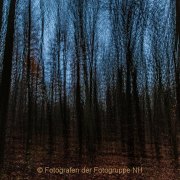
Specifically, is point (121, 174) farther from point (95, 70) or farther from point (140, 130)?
point (95, 70)

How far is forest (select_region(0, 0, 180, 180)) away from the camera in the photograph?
15.7ft

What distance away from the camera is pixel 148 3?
5246 millimetres

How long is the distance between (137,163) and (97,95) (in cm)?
109

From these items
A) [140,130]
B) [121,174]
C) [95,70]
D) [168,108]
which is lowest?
[121,174]

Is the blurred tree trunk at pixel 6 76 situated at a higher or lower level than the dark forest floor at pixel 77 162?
higher

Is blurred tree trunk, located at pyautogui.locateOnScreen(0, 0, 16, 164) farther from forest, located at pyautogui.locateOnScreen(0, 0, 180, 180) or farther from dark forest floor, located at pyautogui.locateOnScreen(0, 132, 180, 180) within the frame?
dark forest floor, located at pyautogui.locateOnScreen(0, 132, 180, 180)

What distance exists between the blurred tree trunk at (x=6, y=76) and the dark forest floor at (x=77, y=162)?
185 mm

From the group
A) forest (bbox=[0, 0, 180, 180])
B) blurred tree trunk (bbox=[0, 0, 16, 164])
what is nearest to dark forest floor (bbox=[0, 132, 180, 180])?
forest (bbox=[0, 0, 180, 180])

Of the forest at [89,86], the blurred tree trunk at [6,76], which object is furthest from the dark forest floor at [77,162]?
the blurred tree trunk at [6,76]

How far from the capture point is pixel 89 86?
502 cm

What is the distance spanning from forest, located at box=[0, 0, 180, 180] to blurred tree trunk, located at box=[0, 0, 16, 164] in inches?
0.5

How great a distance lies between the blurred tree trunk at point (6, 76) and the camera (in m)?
4.80

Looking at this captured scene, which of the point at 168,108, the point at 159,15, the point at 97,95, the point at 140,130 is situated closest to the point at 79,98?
the point at 97,95

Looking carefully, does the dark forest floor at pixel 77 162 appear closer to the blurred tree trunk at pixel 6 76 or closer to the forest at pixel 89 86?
the forest at pixel 89 86
